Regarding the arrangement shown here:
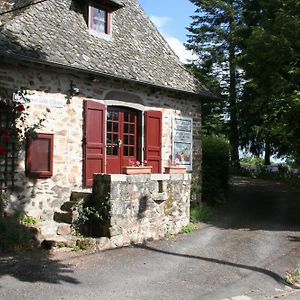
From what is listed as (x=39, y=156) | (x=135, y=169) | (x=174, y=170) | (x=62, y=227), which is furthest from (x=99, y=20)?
(x=62, y=227)

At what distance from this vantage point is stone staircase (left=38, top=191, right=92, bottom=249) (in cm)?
818

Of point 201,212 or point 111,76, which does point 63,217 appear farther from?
point 201,212

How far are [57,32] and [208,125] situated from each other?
16139 mm

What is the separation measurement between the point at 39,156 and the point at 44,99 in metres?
1.25

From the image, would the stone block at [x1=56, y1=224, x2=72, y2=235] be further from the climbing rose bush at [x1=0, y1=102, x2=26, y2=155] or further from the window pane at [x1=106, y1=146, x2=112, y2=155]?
the window pane at [x1=106, y1=146, x2=112, y2=155]

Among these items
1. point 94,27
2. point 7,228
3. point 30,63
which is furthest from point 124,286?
point 94,27

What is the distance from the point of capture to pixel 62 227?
8.84 m

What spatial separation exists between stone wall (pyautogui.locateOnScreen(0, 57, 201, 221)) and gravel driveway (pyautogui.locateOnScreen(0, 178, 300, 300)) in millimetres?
2179

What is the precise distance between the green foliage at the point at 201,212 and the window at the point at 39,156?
4.28 meters

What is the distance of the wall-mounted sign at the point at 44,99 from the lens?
9.41 meters

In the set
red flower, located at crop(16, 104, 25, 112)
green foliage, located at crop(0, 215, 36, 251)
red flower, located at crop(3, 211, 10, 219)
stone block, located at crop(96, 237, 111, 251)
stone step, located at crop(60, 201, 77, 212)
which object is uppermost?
red flower, located at crop(16, 104, 25, 112)

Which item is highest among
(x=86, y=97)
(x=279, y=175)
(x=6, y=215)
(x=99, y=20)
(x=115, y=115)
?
(x=99, y=20)

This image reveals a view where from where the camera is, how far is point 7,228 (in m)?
7.91

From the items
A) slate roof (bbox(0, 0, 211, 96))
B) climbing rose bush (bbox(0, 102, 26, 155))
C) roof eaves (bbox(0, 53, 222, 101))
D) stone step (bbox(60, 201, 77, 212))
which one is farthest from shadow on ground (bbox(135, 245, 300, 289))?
slate roof (bbox(0, 0, 211, 96))
